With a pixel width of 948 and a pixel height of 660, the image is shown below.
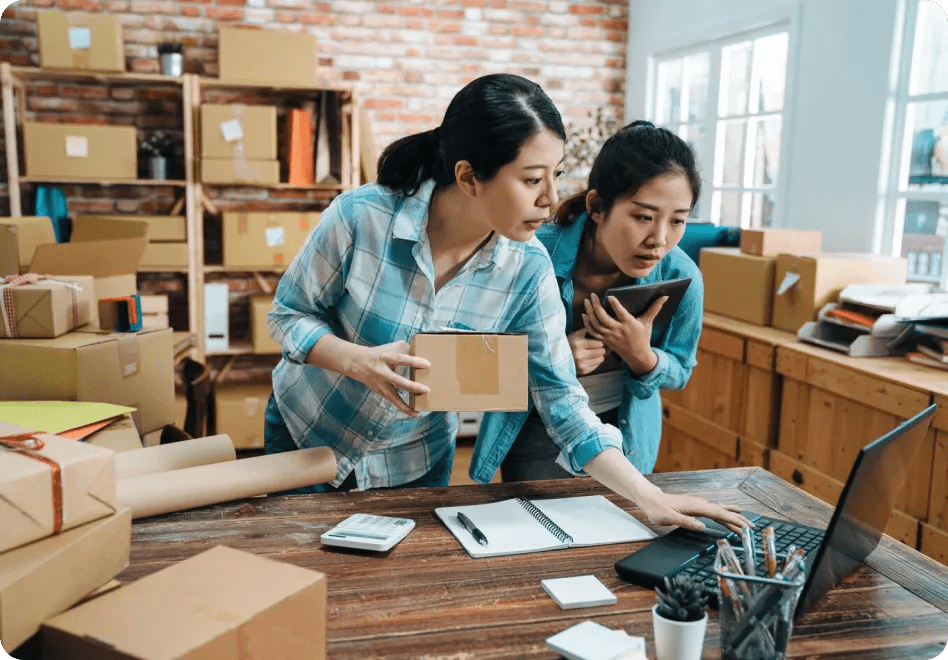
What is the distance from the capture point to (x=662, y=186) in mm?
1731

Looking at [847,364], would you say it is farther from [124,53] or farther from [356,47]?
[124,53]

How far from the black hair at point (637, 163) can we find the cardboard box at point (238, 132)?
2.74m

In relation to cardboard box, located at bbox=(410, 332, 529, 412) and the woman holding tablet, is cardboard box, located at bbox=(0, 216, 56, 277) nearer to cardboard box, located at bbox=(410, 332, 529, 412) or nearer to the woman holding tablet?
the woman holding tablet

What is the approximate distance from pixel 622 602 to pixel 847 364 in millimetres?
1836

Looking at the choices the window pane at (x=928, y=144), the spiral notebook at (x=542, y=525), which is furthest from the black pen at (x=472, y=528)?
the window pane at (x=928, y=144)

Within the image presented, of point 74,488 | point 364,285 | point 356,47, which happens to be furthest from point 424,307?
point 356,47

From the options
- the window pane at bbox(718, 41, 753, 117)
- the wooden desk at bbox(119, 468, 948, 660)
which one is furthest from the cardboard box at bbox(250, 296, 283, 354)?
the wooden desk at bbox(119, 468, 948, 660)

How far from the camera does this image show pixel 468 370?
131 centimetres

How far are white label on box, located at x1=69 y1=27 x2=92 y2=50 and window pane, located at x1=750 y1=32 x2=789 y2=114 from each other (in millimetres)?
3250

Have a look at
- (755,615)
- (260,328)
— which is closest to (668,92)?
(260,328)

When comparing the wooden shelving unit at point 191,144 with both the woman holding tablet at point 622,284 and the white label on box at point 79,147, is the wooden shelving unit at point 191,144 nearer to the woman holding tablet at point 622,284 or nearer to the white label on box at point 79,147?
the white label on box at point 79,147

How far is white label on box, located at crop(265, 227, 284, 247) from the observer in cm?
434

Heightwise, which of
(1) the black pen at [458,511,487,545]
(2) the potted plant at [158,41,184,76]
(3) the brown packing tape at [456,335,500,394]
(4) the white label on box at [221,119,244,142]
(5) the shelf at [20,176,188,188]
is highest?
(2) the potted plant at [158,41,184,76]

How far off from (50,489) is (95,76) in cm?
398
